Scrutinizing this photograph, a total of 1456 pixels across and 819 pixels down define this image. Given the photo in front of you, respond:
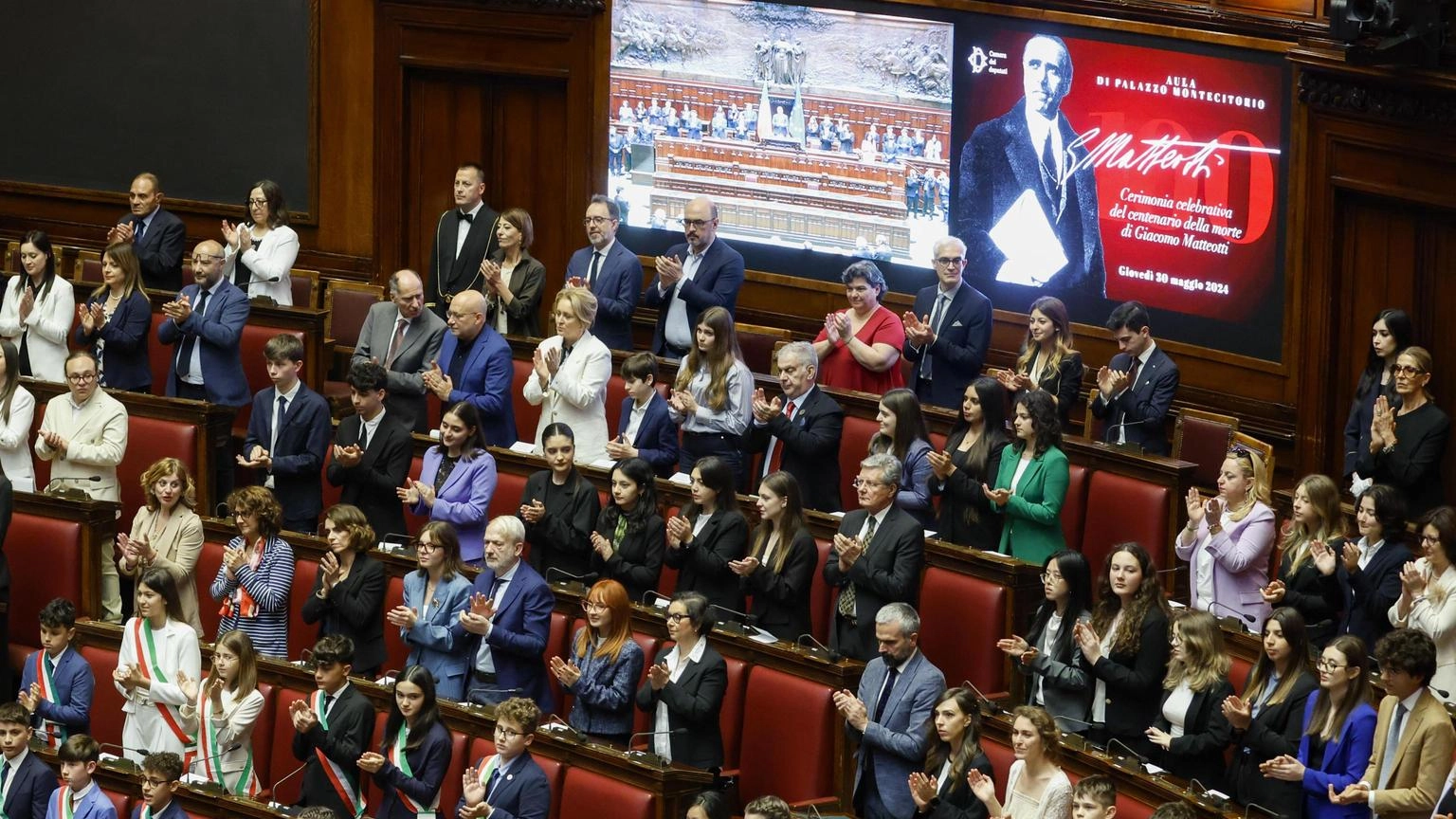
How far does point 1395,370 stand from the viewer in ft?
20.5

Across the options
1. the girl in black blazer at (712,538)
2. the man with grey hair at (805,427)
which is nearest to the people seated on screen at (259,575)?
the girl in black blazer at (712,538)

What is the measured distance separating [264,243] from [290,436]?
157 cm

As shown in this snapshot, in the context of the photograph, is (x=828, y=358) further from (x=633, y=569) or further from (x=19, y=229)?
(x=19, y=229)

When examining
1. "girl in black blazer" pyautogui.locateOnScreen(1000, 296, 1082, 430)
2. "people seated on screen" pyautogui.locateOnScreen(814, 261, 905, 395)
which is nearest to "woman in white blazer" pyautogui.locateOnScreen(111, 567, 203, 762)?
"people seated on screen" pyautogui.locateOnScreen(814, 261, 905, 395)

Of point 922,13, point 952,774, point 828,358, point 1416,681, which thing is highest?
point 922,13

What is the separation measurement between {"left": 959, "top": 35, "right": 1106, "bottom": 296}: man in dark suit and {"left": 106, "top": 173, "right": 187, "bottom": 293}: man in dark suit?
3.16 meters

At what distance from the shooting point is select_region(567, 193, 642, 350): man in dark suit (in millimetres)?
7816

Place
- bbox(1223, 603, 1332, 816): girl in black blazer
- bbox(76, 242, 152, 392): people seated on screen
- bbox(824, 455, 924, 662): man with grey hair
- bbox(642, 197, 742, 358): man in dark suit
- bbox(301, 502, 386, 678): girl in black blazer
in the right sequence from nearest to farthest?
bbox(1223, 603, 1332, 816): girl in black blazer < bbox(824, 455, 924, 662): man with grey hair < bbox(301, 502, 386, 678): girl in black blazer < bbox(642, 197, 742, 358): man in dark suit < bbox(76, 242, 152, 392): people seated on screen

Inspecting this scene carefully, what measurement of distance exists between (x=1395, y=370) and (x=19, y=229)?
22.1 ft

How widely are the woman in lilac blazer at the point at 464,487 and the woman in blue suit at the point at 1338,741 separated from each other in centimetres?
267

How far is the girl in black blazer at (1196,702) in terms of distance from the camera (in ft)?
16.8

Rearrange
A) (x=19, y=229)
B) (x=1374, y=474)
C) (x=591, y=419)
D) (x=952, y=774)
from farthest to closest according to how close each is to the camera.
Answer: (x=19, y=229) < (x=591, y=419) < (x=1374, y=474) < (x=952, y=774)

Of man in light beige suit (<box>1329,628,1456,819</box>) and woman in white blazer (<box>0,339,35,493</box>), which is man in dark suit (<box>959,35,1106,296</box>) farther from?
woman in white blazer (<box>0,339,35,493</box>)

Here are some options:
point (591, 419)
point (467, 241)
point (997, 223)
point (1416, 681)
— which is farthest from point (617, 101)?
point (1416, 681)
